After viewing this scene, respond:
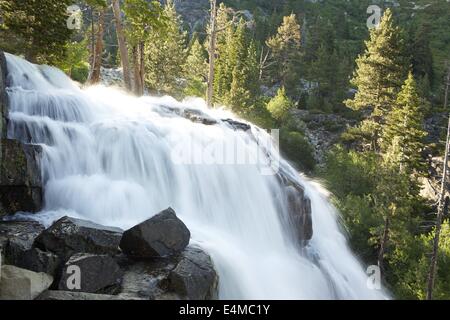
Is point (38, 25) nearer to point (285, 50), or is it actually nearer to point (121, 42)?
point (121, 42)

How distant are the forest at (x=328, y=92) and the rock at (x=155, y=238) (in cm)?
1515

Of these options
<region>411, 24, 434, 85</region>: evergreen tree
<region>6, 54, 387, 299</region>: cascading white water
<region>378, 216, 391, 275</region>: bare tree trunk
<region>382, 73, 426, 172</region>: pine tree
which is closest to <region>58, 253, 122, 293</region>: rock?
<region>6, 54, 387, 299</region>: cascading white water

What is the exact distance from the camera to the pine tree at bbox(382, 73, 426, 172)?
36469 millimetres

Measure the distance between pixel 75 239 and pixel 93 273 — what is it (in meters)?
1.28

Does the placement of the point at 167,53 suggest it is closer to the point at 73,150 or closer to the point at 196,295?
the point at 73,150

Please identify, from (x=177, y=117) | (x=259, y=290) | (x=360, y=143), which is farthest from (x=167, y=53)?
(x=259, y=290)

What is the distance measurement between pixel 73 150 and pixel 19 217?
2941 mm

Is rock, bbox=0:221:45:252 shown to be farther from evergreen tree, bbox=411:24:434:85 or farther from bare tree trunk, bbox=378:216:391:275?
evergreen tree, bbox=411:24:434:85

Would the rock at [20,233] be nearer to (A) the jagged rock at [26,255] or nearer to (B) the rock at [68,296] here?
(A) the jagged rock at [26,255]

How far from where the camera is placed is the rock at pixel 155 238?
9.35 metres

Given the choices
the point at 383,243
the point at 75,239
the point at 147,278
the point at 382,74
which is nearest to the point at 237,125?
the point at 75,239

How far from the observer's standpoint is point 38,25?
2055cm

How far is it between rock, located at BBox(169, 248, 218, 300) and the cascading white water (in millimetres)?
945

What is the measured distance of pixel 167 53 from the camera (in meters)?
47.8
